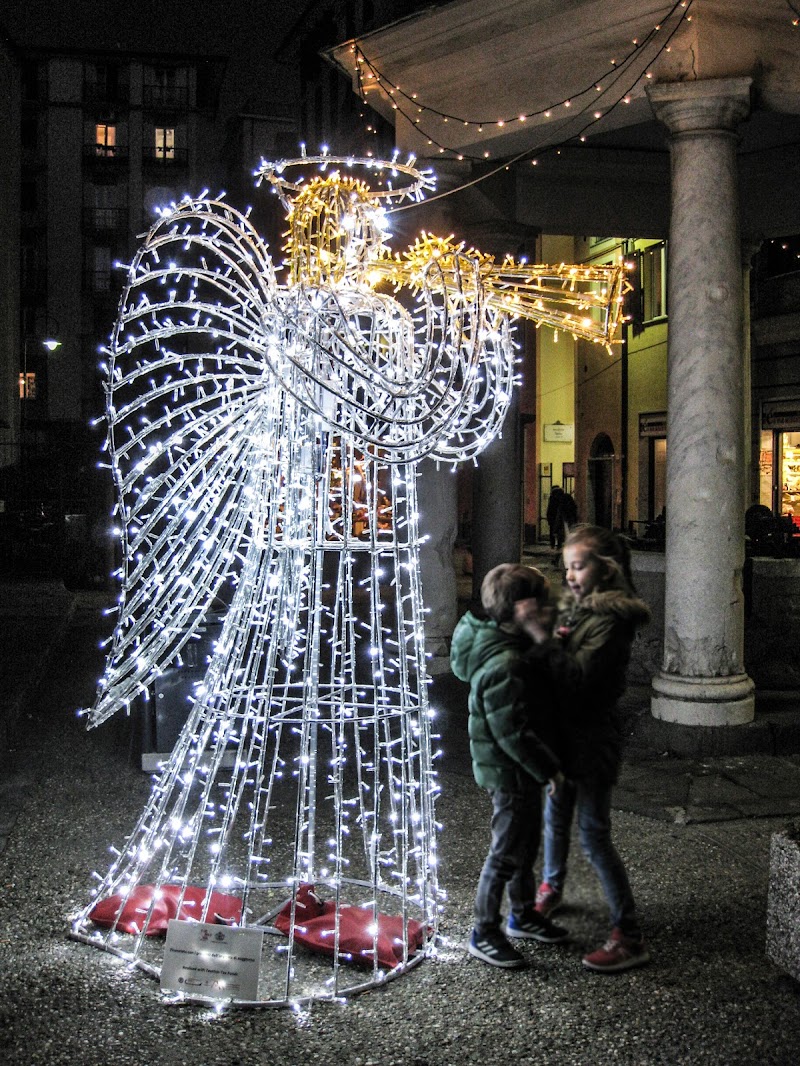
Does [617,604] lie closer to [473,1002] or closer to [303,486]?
[303,486]

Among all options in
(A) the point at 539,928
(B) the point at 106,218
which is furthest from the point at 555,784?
(B) the point at 106,218

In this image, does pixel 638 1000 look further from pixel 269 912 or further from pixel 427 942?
pixel 269 912

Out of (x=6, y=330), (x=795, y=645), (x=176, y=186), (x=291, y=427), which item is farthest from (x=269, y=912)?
(x=176, y=186)

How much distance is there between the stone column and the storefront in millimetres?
14560

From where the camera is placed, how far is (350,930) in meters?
4.71

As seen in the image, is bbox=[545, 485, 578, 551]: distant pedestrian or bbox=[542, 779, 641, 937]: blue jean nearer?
bbox=[542, 779, 641, 937]: blue jean

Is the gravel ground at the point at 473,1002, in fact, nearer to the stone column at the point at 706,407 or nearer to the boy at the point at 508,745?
the boy at the point at 508,745

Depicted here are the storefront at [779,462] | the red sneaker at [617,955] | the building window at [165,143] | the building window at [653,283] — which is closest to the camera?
the red sneaker at [617,955]

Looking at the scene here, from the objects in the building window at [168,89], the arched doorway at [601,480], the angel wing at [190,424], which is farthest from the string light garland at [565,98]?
the building window at [168,89]

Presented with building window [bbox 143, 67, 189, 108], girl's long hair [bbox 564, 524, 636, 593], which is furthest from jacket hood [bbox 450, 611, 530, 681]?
building window [bbox 143, 67, 189, 108]

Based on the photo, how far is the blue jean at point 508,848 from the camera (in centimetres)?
434

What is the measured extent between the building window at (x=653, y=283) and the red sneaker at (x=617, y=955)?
22.1 metres

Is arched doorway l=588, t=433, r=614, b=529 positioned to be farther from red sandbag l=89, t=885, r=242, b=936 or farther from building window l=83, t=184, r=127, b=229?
building window l=83, t=184, r=127, b=229

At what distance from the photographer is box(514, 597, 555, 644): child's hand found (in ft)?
13.6
